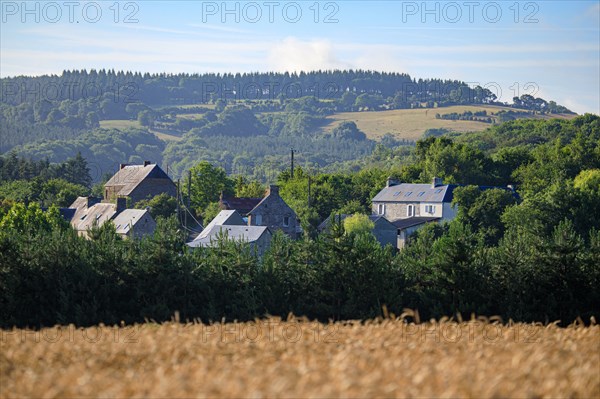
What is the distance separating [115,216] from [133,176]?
91.7ft

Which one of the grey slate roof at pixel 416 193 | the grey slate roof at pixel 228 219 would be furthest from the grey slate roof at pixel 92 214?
the grey slate roof at pixel 416 193

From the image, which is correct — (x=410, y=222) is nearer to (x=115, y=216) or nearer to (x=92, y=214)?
(x=115, y=216)

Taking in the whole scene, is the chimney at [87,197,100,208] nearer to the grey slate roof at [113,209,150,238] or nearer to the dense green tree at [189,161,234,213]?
the grey slate roof at [113,209,150,238]

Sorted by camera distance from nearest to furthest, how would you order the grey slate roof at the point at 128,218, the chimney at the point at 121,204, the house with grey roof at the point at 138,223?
the house with grey roof at the point at 138,223 → the grey slate roof at the point at 128,218 → the chimney at the point at 121,204

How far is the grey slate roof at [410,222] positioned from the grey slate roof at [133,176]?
32.2 meters

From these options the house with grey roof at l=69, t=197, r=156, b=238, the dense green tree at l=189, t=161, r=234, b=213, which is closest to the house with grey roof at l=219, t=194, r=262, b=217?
the house with grey roof at l=69, t=197, r=156, b=238

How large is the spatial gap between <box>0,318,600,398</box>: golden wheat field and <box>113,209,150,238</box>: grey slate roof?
72.7m

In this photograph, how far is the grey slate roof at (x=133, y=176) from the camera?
396 ft

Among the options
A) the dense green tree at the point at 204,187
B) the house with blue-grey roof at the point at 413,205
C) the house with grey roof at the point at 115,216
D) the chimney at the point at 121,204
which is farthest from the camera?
the dense green tree at the point at 204,187

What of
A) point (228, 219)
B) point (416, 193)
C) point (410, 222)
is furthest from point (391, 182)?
point (228, 219)

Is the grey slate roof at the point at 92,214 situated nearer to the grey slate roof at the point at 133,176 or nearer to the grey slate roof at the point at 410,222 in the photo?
the grey slate roof at the point at 133,176

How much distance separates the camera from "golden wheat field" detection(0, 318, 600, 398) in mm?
11000

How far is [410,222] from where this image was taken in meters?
107

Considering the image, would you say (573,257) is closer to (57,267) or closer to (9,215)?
(57,267)
